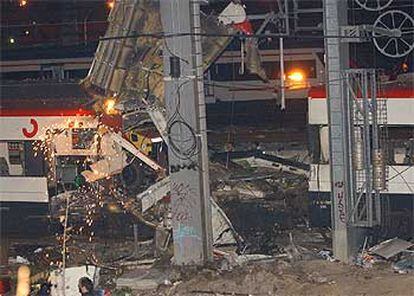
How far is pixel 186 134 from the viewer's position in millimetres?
13109

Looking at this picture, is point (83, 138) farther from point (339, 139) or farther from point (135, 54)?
point (339, 139)

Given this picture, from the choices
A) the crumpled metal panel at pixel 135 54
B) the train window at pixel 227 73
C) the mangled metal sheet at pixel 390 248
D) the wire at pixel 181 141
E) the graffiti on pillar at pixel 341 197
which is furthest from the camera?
the train window at pixel 227 73

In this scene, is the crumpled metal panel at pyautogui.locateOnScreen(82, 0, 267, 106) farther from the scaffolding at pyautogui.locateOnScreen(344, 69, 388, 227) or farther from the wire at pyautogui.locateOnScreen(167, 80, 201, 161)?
the scaffolding at pyautogui.locateOnScreen(344, 69, 388, 227)

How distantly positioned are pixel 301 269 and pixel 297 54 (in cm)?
1534

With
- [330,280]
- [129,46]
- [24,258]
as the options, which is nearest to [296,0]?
Result: [129,46]

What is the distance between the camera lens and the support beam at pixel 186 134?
12938mm

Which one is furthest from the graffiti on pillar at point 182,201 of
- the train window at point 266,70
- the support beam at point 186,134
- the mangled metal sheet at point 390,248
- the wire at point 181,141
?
the train window at point 266,70

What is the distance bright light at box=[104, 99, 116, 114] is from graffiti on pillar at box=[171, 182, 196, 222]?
3.28m

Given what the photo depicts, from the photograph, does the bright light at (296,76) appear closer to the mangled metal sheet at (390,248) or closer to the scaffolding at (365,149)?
the scaffolding at (365,149)

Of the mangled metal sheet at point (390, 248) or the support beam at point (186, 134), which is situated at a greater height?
the support beam at point (186, 134)

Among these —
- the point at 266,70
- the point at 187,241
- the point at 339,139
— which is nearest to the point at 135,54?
the point at 187,241

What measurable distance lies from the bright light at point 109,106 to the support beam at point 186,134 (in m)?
2.97

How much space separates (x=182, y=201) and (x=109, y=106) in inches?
140

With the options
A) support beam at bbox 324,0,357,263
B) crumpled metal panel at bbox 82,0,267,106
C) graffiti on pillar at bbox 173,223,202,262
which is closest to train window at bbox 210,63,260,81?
crumpled metal panel at bbox 82,0,267,106
